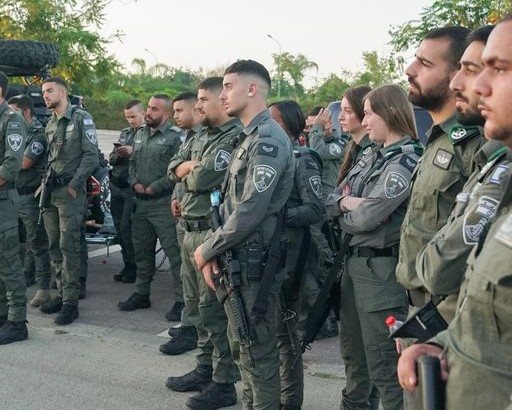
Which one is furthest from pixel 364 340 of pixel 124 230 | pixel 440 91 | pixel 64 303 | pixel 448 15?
pixel 448 15

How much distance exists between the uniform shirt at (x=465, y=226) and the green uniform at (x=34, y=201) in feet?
14.8

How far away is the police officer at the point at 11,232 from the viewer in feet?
16.0

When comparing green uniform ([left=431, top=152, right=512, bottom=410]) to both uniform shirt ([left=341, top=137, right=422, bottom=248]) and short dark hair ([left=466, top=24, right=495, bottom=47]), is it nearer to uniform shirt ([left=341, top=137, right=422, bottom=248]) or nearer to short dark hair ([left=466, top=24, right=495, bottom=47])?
short dark hair ([left=466, top=24, right=495, bottom=47])

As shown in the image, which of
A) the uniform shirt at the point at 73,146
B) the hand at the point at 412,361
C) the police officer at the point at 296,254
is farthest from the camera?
the uniform shirt at the point at 73,146

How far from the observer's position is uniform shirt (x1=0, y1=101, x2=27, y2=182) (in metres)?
4.82

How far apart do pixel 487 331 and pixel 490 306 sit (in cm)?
6

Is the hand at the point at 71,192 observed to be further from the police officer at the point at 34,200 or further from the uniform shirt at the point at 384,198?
the uniform shirt at the point at 384,198

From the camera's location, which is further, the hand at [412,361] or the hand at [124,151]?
the hand at [124,151]

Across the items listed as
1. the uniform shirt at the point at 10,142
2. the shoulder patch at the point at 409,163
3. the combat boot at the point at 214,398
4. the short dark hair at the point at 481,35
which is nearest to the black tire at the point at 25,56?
the uniform shirt at the point at 10,142

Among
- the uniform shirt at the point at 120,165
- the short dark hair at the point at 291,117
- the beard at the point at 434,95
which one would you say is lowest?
the uniform shirt at the point at 120,165

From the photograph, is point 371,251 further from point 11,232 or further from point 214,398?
point 11,232

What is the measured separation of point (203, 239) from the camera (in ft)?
13.2

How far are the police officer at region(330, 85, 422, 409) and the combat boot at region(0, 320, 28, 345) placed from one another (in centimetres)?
264

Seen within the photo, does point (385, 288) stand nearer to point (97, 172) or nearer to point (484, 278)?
point (484, 278)
